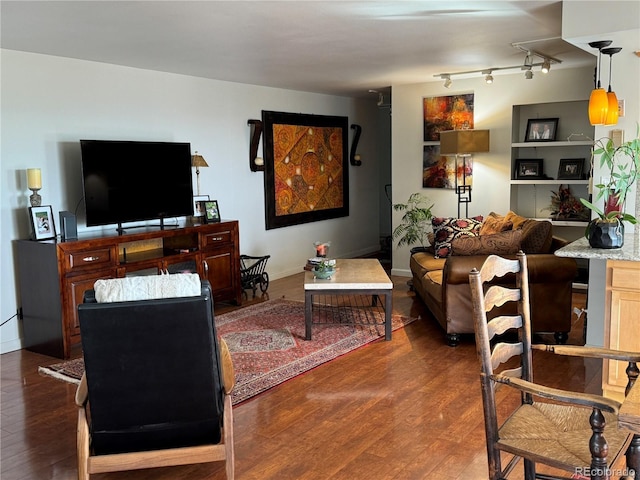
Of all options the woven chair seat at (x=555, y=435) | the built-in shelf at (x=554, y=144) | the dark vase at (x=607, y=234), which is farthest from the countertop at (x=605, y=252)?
the built-in shelf at (x=554, y=144)

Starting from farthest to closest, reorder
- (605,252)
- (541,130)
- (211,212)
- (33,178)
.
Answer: (541,130), (211,212), (33,178), (605,252)

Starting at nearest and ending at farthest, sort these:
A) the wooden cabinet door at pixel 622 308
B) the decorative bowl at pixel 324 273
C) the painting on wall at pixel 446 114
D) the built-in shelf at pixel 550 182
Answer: the wooden cabinet door at pixel 622 308, the decorative bowl at pixel 324 273, the built-in shelf at pixel 550 182, the painting on wall at pixel 446 114

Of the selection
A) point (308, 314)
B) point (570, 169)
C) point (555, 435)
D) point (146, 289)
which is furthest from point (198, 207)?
point (555, 435)

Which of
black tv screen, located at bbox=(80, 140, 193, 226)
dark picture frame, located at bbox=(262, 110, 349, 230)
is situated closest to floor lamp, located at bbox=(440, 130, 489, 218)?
dark picture frame, located at bbox=(262, 110, 349, 230)

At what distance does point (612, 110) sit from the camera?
3512 mm

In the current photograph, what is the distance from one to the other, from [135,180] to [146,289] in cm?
296

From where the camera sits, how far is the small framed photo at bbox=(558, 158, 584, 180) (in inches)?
257

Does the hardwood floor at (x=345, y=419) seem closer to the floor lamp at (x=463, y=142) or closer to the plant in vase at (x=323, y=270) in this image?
the plant in vase at (x=323, y=270)

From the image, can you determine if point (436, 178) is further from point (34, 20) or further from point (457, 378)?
point (34, 20)

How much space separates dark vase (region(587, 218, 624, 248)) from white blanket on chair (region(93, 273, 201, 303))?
224 cm

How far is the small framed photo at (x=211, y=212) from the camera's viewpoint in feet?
19.5

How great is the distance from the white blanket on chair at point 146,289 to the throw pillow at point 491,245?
2610 mm

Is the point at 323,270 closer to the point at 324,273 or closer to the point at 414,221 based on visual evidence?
the point at 324,273

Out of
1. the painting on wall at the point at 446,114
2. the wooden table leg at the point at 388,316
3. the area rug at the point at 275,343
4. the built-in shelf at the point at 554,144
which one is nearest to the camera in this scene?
the area rug at the point at 275,343
